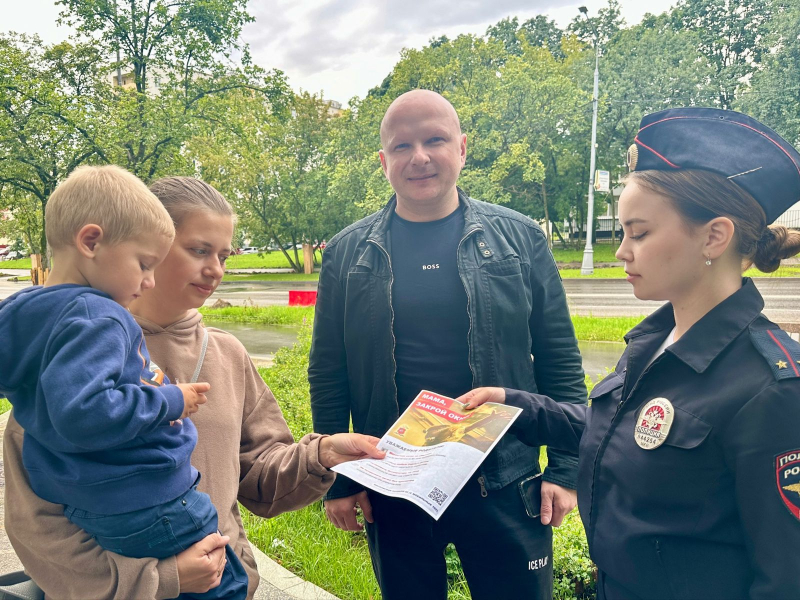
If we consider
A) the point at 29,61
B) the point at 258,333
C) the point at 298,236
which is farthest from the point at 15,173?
the point at 298,236

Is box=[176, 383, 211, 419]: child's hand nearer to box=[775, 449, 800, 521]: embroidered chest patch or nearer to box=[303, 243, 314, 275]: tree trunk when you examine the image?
box=[775, 449, 800, 521]: embroidered chest patch

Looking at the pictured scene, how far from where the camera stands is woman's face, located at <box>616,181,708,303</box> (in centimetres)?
152

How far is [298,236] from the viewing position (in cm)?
3148

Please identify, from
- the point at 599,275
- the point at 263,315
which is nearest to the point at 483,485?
the point at 263,315

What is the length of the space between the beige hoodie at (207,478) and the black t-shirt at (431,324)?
1.69 feet

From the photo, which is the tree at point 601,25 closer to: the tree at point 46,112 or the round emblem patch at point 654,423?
the tree at point 46,112

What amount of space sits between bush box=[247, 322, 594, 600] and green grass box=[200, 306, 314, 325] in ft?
32.5

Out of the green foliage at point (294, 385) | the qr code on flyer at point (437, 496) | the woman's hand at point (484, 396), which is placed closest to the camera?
the qr code on flyer at point (437, 496)

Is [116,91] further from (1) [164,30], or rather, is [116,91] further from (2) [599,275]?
(2) [599,275]

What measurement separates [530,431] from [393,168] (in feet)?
3.81

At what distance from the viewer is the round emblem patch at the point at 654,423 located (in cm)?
146

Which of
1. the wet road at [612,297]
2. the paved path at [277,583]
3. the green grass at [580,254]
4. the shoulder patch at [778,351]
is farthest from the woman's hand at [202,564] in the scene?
the green grass at [580,254]

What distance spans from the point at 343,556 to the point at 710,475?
2411 mm

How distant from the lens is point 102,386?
1228 millimetres
